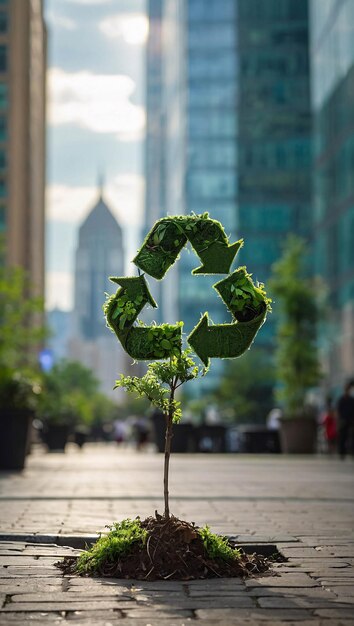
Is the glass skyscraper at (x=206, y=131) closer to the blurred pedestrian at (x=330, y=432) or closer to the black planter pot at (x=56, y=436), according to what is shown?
the black planter pot at (x=56, y=436)

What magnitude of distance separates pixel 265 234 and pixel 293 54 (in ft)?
57.7

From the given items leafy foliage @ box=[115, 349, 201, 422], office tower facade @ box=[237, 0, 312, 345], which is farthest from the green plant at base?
office tower facade @ box=[237, 0, 312, 345]

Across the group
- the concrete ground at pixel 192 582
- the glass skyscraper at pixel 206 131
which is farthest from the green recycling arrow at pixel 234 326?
the glass skyscraper at pixel 206 131

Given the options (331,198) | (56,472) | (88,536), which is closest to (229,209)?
(331,198)

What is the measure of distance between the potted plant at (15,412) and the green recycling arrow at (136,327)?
11.2 m

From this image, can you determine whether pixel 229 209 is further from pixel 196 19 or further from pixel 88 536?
pixel 88 536

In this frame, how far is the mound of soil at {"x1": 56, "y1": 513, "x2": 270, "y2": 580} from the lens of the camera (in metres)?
6.57

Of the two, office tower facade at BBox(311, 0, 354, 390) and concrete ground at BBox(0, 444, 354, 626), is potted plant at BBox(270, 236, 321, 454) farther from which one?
concrete ground at BBox(0, 444, 354, 626)

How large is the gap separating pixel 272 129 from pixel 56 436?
2985 inches

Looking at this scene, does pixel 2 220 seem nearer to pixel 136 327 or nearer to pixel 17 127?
pixel 17 127

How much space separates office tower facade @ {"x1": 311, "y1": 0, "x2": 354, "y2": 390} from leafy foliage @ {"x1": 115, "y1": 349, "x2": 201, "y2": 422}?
4110cm

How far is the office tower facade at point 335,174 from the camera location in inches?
1964

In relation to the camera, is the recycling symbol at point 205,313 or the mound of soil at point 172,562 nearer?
the mound of soil at point 172,562

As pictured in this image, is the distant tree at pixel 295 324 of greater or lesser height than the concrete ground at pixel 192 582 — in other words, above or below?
above
